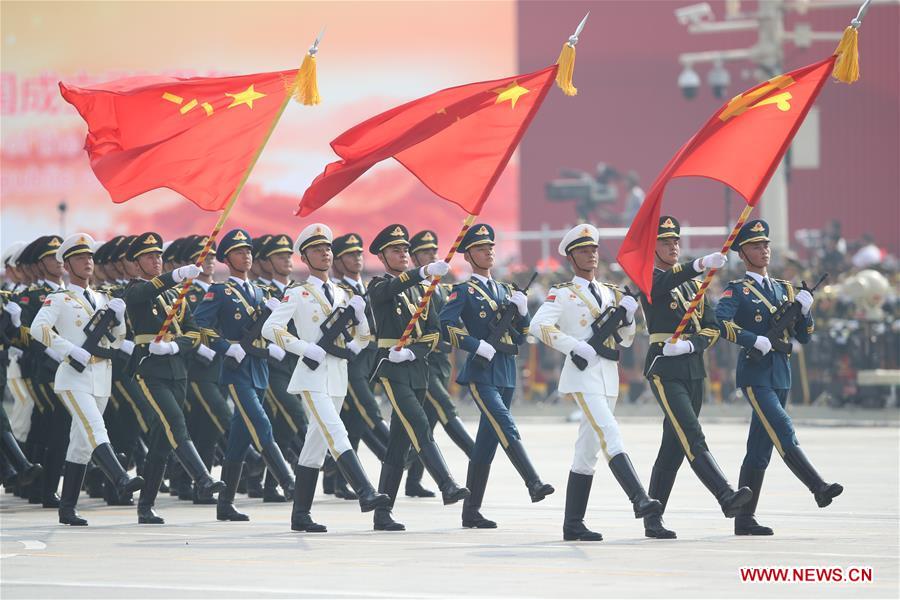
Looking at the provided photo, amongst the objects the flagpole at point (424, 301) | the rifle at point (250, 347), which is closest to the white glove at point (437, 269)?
the flagpole at point (424, 301)

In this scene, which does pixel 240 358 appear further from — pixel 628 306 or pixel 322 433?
pixel 628 306

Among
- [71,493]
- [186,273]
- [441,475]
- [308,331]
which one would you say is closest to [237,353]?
[308,331]

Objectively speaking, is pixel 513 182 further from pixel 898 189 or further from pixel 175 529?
pixel 175 529

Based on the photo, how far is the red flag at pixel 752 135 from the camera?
1221 centimetres

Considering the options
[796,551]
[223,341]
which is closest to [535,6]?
[223,341]

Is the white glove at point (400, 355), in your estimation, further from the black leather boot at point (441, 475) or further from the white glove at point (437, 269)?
the white glove at point (437, 269)

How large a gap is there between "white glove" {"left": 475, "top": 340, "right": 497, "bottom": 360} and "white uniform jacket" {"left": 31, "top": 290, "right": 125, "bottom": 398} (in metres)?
2.55

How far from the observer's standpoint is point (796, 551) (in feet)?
35.7

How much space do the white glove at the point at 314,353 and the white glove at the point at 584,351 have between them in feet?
5.71

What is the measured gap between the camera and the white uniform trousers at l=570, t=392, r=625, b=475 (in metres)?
11.6

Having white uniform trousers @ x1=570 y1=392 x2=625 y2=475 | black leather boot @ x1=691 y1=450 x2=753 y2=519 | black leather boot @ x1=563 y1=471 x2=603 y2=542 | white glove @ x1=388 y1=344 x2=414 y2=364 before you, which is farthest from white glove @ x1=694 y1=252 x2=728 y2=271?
white glove @ x1=388 y1=344 x2=414 y2=364

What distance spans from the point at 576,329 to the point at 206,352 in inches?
137

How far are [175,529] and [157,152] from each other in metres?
2.64

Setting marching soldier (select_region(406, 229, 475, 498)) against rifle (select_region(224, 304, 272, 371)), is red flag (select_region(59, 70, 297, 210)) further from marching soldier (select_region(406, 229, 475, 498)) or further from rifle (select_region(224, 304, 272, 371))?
marching soldier (select_region(406, 229, 475, 498))
